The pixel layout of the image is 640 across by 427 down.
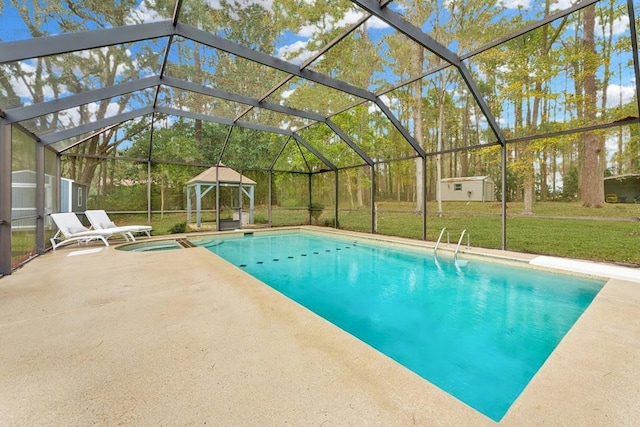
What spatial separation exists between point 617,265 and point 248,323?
681 centimetres

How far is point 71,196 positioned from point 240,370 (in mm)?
9451

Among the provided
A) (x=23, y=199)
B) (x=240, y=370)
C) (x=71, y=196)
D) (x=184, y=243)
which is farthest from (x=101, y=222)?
(x=240, y=370)

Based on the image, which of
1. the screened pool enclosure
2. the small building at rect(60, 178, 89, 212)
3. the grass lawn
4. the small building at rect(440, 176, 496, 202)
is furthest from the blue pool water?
the small building at rect(440, 176, 496, 202)

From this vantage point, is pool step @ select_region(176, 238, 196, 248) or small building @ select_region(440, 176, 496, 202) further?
small building @ select_region(440, 176, 496, 202)

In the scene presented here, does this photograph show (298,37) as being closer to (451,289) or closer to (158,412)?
(451,289)

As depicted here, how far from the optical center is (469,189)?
1585 centimetres

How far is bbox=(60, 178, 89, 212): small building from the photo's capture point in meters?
7.99

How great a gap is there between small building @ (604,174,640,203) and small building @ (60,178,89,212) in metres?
16.1

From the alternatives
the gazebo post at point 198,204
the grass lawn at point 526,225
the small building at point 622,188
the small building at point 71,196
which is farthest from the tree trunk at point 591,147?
the small building at point 71,196

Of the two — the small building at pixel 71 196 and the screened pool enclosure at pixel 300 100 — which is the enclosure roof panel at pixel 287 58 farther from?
the small building at pixel 71 196

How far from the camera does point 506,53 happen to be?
29.9 ft

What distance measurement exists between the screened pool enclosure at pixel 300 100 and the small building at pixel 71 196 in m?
0.33

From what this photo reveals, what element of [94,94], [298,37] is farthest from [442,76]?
[94,94]

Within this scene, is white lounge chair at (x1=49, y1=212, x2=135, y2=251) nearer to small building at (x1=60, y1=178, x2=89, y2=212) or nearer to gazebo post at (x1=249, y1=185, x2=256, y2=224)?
small building at (x1=60, y1=178, x2=89, y2=212)
